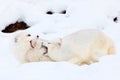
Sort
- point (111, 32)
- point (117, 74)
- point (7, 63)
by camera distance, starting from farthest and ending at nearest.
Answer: point (111, 32)
point (7, 63)
point (117, 74)

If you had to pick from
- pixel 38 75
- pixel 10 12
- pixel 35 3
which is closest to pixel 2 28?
pixel 10 12

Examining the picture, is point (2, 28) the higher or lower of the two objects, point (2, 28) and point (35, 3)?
the lower

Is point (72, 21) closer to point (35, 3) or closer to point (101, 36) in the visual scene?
point (35, 3)

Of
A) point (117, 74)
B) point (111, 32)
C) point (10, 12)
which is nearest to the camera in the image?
point (117, 74)

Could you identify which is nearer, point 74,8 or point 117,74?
point 117,74

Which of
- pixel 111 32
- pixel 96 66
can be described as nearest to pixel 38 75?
pixel 96 66

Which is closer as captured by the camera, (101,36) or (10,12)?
(101,36)

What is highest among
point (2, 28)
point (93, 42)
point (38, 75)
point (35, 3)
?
point (35, 3)

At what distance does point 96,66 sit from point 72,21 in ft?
6.20

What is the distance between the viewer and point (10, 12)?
5.07 m

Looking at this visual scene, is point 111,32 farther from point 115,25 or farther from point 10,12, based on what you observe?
point 10,12

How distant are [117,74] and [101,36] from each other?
773 mm

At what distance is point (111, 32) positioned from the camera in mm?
4605

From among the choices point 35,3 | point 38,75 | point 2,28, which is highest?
point 35,3
